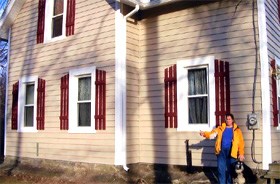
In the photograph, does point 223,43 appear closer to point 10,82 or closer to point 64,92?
point 64,92

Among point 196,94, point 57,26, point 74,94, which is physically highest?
point 57,26

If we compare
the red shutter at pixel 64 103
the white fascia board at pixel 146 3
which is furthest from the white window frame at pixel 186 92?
the red shutter at pixel 64 103

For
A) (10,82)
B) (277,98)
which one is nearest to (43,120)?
(10,82)

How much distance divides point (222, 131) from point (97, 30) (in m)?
5.07

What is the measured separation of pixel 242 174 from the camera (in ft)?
27.9

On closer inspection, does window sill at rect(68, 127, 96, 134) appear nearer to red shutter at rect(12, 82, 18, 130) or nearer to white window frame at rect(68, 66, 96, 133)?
white window frame at rect(68, 66, 96, 133)

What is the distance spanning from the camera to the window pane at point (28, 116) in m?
13.5

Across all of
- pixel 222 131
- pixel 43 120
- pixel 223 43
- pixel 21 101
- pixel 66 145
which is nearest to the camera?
pixel 222 131

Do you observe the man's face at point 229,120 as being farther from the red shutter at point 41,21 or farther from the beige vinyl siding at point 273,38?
the red shutter at point 41,21

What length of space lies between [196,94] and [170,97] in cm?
73

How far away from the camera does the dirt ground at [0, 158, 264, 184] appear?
9.59 m

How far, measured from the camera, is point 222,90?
9.38m

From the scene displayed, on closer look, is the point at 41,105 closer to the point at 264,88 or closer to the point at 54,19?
the point at 54,19

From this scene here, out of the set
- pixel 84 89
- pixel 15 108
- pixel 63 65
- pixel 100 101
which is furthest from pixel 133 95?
pixel 15 108
